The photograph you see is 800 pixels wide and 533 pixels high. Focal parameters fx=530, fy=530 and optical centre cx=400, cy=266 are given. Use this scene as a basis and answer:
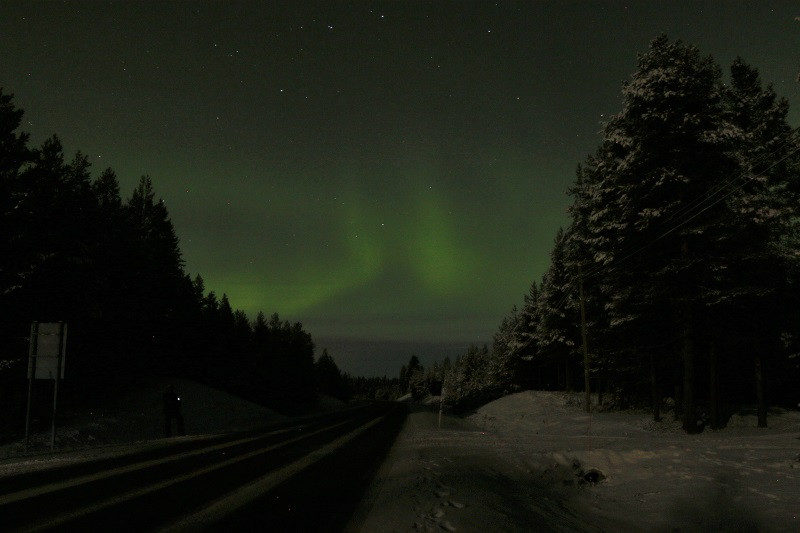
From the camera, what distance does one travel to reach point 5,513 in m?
6.37

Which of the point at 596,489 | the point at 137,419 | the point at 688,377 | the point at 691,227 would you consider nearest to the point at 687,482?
the point at 596,489

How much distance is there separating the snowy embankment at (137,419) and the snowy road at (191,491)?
11.8 ft

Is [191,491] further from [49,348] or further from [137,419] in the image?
[137,419]

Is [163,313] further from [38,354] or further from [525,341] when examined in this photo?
[525,341]

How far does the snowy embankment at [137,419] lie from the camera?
18.0 meters

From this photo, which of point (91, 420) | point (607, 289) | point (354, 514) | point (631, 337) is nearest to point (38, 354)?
point (91, 420)

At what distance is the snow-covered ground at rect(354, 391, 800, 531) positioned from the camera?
707cm

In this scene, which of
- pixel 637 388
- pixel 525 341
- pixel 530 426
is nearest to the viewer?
pixel 530 426

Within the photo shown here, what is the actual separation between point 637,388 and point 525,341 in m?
21.1

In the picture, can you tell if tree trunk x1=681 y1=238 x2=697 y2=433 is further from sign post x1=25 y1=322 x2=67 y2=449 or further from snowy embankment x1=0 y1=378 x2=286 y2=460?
sign post x1=25 y1=322 x2=67 y2=449

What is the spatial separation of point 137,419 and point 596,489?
20.8 meters

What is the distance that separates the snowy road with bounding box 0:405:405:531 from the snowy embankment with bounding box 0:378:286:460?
360cm

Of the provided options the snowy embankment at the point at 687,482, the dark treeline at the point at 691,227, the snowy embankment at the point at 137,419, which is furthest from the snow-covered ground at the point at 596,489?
the snowy embankment at the point at 137,419

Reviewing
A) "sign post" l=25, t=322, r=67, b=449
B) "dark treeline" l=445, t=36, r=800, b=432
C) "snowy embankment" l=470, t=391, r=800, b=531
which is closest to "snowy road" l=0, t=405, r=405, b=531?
"snowy embankment" l=470, t=391, r=800, b=531
